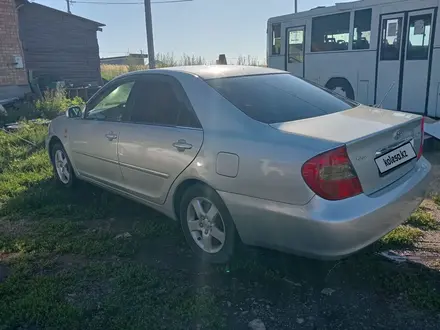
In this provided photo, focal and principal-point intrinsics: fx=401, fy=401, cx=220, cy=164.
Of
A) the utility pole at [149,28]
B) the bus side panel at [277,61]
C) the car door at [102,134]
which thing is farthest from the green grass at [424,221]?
the utility pole at [149,28]

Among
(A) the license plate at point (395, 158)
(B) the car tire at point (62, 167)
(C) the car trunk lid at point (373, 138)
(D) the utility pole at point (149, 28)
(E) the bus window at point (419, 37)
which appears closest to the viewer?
→ (C) the car trunk lid at point (373, 138)

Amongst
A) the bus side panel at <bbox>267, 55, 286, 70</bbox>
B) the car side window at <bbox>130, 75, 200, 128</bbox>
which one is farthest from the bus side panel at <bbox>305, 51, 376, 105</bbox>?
the car side window at <bbox>130, 75, 200, 128</bbox>

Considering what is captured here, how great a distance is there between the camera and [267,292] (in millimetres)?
2955

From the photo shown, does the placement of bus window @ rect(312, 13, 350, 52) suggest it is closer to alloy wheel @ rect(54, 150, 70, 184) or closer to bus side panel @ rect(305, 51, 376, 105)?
bus side panel @ rect(305, 51, 376, 105)

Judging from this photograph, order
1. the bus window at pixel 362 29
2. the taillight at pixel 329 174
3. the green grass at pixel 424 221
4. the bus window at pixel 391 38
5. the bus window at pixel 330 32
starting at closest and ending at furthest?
the taillight at pixel 329 174
the green grass at pixel 424 221
the bus window at pixel 391 38
the bus window at pixel 362 29
the bus window at pixel 330 32

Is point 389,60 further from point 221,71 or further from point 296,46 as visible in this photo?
point 221,71

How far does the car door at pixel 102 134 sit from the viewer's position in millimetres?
4242

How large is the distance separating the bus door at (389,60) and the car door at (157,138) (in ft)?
22.6

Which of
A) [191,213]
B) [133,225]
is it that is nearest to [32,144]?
[133,225]

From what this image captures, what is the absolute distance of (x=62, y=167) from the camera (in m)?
5.50

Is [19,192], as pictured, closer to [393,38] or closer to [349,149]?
[349,149]

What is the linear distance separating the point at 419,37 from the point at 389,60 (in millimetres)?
791

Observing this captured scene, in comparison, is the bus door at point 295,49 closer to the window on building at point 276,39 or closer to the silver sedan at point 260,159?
the window on building at point 276,39

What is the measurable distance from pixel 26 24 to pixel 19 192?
51.8 feet
